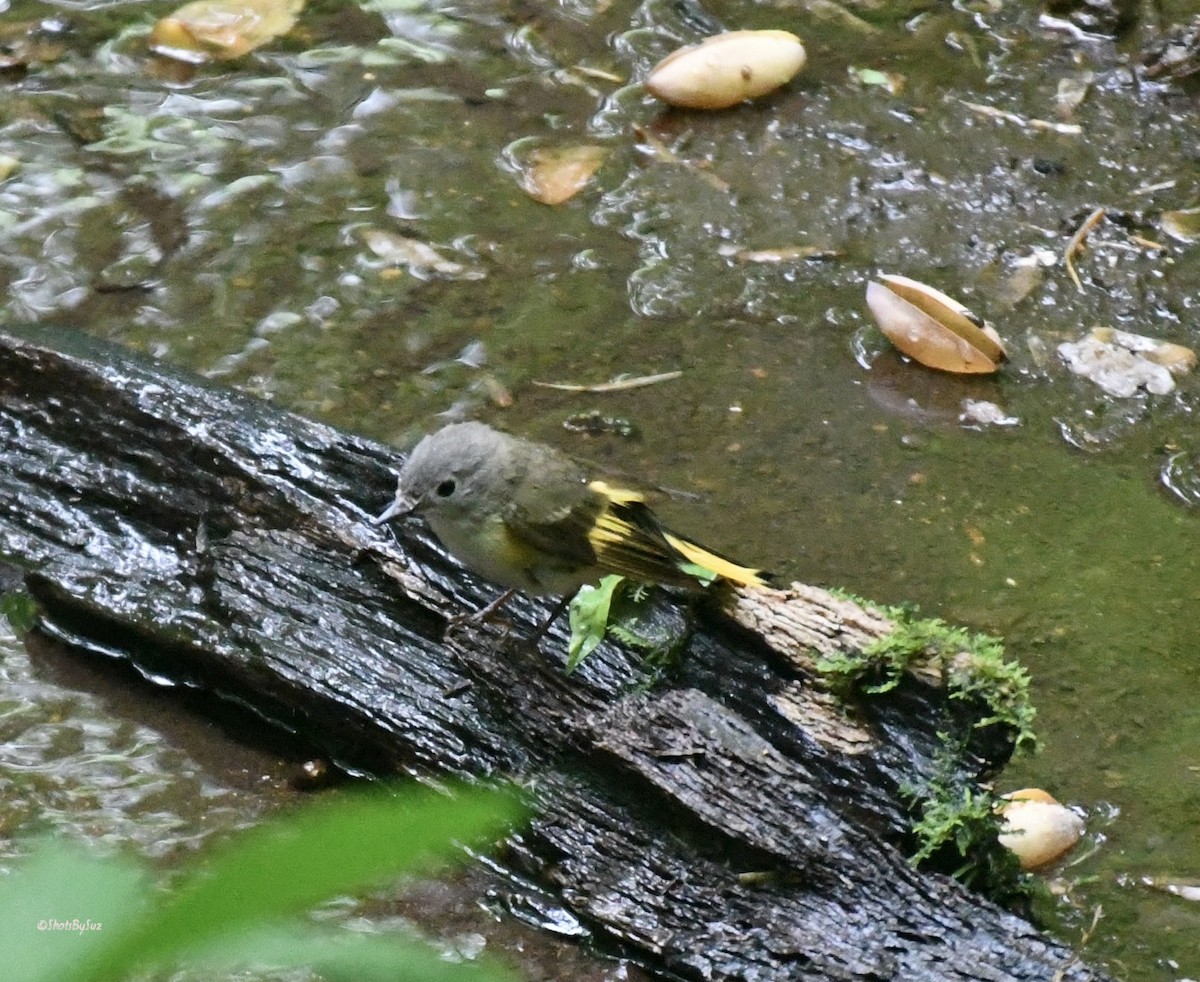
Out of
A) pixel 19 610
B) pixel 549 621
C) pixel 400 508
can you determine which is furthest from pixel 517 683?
pixel 19 610

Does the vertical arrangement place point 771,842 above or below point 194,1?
below

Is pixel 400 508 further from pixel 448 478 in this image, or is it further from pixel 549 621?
pixel 549 621

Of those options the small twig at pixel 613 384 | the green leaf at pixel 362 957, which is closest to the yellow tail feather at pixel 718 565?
the small twig at pixel 613 384

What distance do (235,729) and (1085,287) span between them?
3.64 m

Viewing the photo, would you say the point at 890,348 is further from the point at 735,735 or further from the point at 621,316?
the point at 735,735

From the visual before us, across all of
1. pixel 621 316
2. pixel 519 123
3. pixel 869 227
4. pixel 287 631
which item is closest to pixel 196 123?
pixel 519 123

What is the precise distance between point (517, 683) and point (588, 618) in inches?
9.6

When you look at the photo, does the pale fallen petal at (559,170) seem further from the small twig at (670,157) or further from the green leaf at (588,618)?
the green leaf at (588,618)

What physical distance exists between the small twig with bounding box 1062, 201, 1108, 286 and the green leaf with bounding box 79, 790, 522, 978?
5070 millimetres

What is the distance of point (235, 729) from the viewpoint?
3.53 meters

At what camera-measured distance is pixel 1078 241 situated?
5.39 metres

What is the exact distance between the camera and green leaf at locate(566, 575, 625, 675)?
327cm

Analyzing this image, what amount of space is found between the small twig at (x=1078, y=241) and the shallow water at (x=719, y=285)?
0.12 feet

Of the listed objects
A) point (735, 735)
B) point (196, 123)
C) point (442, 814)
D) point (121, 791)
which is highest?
point (442, 814)
